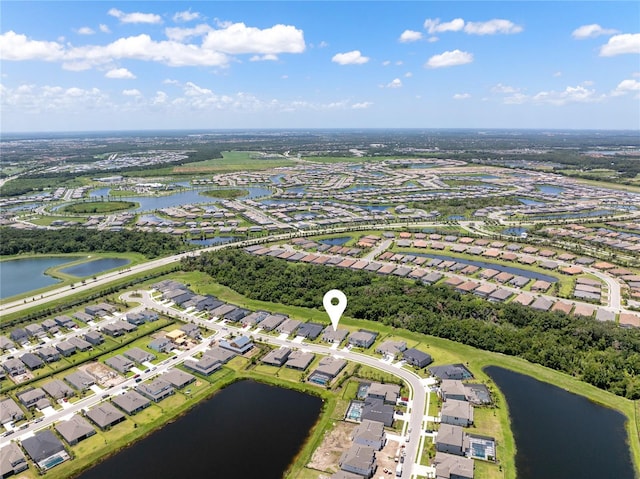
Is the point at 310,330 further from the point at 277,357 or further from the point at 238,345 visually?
the point at 238,345

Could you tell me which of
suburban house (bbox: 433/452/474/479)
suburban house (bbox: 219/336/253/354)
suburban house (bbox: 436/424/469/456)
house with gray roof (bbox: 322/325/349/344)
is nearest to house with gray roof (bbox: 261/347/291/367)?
suburban house (bbox: 219/336/253/354)

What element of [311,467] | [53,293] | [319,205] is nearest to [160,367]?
[311,467]

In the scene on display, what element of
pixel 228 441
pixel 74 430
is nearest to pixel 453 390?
pixel 228 441

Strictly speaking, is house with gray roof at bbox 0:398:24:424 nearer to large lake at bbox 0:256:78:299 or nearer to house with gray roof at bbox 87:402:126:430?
house with gray roof at bbox 87:402:126:430

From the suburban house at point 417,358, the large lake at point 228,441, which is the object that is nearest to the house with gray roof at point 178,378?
the large lake at point 228,441

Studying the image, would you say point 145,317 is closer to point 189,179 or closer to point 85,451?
point 85,451
